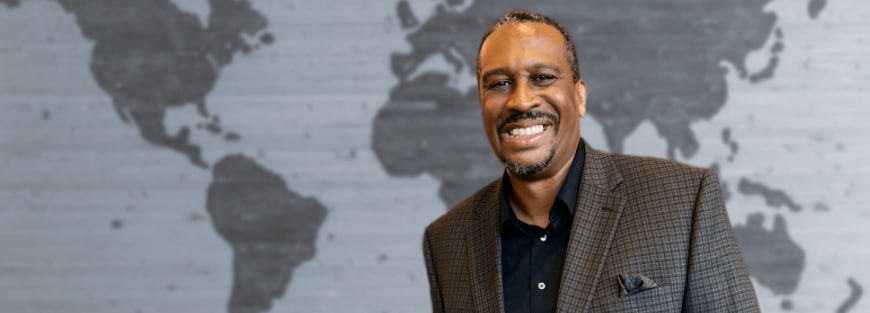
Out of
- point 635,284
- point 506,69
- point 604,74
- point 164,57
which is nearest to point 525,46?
point 506,69

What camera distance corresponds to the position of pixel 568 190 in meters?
1.52

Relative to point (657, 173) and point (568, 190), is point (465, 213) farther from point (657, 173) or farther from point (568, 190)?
Answer: point (657, 173)

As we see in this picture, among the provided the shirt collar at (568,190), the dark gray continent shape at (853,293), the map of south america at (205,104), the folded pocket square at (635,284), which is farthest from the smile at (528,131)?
the dark gray continent shape at (853,293)

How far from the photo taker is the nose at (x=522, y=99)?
4.75 ft

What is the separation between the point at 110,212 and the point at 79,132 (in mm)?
270

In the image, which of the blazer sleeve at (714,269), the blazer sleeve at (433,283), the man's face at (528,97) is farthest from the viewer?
the blazer sleeve at (433,283)

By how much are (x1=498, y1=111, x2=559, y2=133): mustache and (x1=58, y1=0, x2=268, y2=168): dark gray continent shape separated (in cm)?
175

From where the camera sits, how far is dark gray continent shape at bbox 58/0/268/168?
10.1 ft

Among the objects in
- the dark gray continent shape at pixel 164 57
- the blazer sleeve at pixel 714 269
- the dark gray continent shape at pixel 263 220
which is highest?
the blazer sleeve at pixel 714 269

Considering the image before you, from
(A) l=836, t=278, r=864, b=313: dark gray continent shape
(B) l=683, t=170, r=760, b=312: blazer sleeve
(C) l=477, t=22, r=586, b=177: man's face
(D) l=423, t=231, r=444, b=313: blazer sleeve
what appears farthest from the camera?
(A) l=836, t=278, r=864, b=313: dark gray continent shape

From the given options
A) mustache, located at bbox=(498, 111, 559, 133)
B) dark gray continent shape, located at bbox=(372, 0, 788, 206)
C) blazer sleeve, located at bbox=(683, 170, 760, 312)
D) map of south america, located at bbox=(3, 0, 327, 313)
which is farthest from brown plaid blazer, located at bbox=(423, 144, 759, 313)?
map of south america, located at bbox=(3, 0, 327, 313)

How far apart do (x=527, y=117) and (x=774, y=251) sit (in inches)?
71.8

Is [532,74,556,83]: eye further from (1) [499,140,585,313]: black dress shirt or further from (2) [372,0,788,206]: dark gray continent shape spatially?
(2) [372,0,788,206]: dark gray continent shape

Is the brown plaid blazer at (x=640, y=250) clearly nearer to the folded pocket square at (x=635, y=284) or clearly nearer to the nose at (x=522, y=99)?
the folded pocket square at (x=635, y=284)
